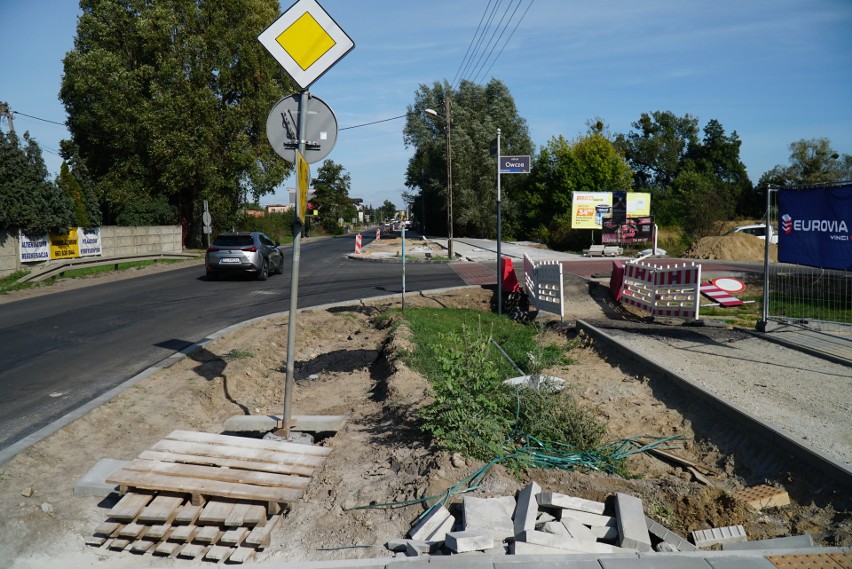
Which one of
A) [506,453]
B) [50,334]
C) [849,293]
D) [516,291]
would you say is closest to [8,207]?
[50,334]

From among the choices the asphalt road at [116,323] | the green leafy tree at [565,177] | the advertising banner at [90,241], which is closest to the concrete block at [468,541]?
the asphalt road at [116,323]

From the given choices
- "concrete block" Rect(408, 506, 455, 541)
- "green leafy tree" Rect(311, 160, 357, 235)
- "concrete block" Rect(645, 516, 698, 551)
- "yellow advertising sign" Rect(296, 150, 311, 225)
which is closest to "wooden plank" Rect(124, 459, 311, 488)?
"concrete block" Rect(408, 506, 455, 541)

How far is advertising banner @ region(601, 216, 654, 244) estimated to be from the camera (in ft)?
118

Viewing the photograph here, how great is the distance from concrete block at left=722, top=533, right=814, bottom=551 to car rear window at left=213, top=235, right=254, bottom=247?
745 inches

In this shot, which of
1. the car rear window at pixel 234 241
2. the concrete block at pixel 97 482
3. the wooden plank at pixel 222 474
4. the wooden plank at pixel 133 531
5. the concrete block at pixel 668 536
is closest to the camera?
the concrete block at pixel 668 536

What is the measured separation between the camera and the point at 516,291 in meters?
17.2

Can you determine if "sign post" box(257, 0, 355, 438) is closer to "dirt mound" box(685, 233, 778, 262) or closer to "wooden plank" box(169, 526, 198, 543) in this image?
"wooden plank" box(169, 526, 198, 543)

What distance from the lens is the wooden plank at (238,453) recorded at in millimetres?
5062

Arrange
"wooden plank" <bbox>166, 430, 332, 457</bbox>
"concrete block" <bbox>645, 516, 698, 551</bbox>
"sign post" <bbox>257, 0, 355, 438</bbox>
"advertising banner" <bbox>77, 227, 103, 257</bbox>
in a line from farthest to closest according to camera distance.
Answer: "advertising banner" <bbox>77, 227, 103, 257</bbox>, "sign post" <bbox>257, 0, 355, 438</bbox>, "wooden plank" <bbox>166, 430, 332, 457</bbox>, "concrete block" <bbox>645, 516, 698, 551</bbox>

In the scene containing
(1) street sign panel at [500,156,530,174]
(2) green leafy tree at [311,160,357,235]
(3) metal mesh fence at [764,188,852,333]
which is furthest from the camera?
(2) green leafy tree at [311,160,357,235]

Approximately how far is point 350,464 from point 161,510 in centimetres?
151

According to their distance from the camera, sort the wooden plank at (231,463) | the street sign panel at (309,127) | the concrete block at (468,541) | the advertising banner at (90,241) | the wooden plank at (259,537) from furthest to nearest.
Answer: the advertising banner at (90,241), the street sign panel at (309,127), the wooden plank at (231,463), the wooden plank at (259,537), the concrete block at (468,541)

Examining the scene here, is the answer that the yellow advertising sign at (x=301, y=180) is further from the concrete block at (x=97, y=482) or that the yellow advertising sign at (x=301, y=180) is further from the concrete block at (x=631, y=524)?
the concrete block at (x=631, y=524)

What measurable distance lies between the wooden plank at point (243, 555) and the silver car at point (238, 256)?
57.0 feet
